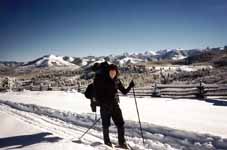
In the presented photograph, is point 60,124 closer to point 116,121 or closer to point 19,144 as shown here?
point 19,144

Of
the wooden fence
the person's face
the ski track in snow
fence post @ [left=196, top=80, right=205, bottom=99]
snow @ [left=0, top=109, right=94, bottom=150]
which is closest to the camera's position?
snow @ [left=0, top=109, right=94, bottom=150]

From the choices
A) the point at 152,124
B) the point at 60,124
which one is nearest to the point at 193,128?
the point at 152,124

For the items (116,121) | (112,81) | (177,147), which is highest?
(112,81)

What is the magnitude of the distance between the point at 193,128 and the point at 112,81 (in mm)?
3310

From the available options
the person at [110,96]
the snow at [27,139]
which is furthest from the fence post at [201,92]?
the person at [110,96]

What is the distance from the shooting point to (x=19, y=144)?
6273 mm

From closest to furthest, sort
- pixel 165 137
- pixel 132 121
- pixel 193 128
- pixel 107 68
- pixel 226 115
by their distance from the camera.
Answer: pixel 107 68 < pixel 165 137 < pixel 193 128 < pixel 132 121 < pixel 226 115

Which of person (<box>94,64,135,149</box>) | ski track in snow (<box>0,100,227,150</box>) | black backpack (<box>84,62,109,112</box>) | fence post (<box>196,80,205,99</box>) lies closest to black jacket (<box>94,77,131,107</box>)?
person (<box>94,64,135,149</box>)

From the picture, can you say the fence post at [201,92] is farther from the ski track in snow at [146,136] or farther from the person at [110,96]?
the person at [110,96]

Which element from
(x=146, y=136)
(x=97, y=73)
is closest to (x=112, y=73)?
(x=97, y=73)

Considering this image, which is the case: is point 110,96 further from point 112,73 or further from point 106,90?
point 112,73

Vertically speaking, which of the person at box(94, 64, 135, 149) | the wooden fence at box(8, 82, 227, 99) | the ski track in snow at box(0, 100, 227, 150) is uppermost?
the person at box(94, 64, 135, 149)

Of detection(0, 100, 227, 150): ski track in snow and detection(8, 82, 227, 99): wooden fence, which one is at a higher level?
detection(8, 82, 227, 99): wooden fence

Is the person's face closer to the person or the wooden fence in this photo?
the person
